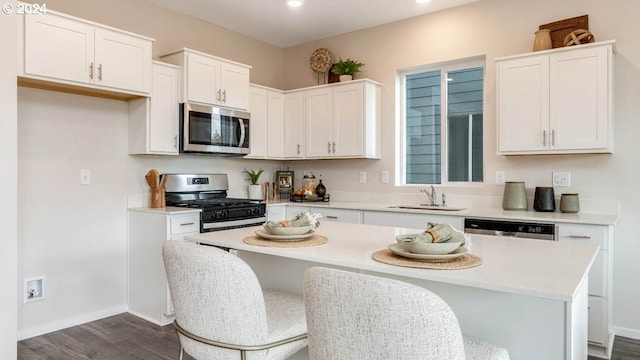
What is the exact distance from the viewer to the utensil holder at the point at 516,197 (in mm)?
3432

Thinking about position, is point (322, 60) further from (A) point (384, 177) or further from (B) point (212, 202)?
(B) point (212, 202)

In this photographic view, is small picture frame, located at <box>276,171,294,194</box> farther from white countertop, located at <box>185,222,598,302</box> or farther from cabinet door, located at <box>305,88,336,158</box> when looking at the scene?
white countertop, located at <box>185,222,598,302</box>

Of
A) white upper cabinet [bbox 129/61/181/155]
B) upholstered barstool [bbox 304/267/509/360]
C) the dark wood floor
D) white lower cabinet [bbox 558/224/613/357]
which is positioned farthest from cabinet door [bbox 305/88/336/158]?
upholstered barstool [bbox 304/267/509/360]

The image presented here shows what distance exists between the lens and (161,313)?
327 cm

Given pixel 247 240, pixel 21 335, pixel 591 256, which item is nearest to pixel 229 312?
pixel 247 240

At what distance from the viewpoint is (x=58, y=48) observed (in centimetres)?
283

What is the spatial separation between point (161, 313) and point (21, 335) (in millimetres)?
931

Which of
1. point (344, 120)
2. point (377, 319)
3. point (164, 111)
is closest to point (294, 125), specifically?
point (344, 120)

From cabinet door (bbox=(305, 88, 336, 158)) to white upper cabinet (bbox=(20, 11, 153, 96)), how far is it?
1.76 meters

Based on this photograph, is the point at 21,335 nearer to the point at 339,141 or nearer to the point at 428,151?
the point at 339,141

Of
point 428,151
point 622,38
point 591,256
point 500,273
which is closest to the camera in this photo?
point 500,273

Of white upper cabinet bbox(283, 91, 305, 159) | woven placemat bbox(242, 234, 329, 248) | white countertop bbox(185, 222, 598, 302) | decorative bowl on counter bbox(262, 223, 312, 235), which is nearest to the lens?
white countertop bbox(185, 222, 598, 302)

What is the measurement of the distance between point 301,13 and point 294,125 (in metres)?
1.19

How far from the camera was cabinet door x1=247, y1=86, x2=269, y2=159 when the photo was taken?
14.5 ft
